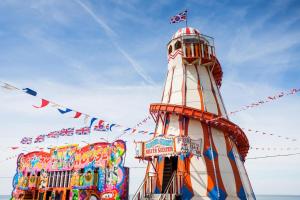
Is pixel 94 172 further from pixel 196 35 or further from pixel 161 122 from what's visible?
pixel 196 35

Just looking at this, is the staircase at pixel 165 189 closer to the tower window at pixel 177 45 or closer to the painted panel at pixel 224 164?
the painted panel at pixel 224 164

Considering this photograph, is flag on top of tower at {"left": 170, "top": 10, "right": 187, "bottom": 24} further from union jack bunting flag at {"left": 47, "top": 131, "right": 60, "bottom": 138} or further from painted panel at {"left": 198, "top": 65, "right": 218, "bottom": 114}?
union jack bunting flag at {"left": 47, "top": 131, "right": 60, "bottom": 138}

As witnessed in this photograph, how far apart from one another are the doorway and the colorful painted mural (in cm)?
346

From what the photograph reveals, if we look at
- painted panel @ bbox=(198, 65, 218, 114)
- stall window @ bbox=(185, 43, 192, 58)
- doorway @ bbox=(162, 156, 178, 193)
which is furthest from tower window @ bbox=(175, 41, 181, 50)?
doorway @ bbox=(162, 156, 178, 193)

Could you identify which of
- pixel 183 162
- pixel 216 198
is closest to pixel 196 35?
pixel 183 162

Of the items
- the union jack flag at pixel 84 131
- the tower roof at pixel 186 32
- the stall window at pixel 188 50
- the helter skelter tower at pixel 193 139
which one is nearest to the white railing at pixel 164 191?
the helter skelter tower at pixel 193 139

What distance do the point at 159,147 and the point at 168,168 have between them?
11.6 feet

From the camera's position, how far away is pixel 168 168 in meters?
25.9

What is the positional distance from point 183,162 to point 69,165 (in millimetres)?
13160

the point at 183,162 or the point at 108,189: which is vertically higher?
the point at 183,162

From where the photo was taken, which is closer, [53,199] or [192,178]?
[192,178]

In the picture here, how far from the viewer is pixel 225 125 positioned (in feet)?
83.4

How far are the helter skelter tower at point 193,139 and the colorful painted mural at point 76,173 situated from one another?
2.92 metres

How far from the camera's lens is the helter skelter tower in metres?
23.1
